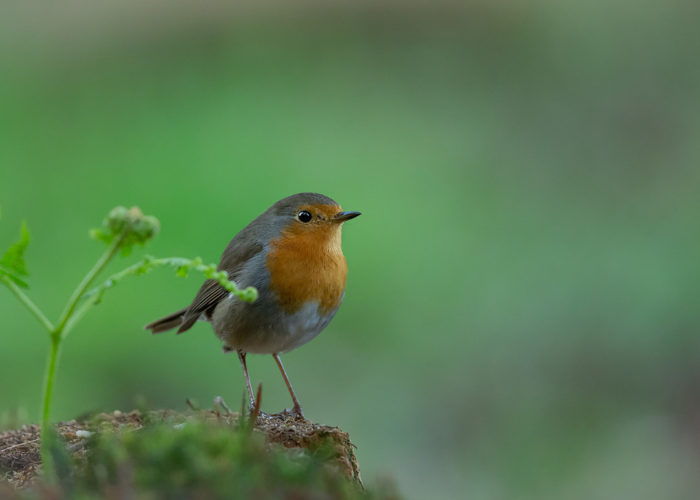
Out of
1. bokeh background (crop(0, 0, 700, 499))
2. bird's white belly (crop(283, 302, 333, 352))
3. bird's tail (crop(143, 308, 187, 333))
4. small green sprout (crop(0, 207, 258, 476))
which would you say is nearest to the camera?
small green sprout (crop(0, 207, 258, 476))

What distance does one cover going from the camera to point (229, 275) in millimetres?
4715

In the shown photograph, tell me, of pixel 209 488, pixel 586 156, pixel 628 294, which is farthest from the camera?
pixel 586 156

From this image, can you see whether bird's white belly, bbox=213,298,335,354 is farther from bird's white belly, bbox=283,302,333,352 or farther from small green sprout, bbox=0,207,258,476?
small green sprout, bbox=0,207,258,476

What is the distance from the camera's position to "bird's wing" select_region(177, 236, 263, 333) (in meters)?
4.62

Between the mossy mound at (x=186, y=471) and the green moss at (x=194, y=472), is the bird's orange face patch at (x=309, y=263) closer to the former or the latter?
the mossy mound at (x=186, y=471)

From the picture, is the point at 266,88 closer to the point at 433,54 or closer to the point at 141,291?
the point at 433,54

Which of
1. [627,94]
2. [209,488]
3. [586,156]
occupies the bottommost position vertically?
[209,488]

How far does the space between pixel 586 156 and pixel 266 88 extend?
14.8ft

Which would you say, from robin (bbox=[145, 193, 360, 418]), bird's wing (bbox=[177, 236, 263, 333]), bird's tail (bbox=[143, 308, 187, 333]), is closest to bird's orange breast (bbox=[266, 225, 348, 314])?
robin (bbox=[145, 193, 360, 418])

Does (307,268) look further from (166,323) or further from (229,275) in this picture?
(166,323)

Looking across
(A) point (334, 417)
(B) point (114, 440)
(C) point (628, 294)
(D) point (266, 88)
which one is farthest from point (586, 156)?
(B) point (114, 440)

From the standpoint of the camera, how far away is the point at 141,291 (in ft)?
28.3

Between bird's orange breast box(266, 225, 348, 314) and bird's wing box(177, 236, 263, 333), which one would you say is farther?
bird's wing box(177, 236, 263, 333)

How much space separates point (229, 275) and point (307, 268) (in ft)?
1.76
